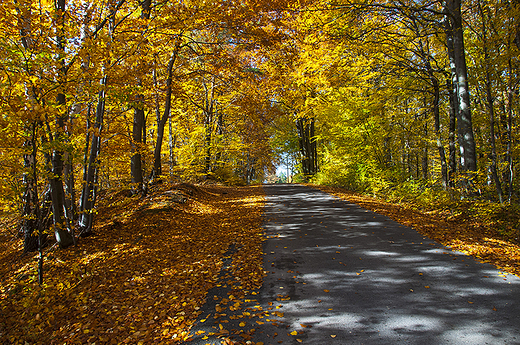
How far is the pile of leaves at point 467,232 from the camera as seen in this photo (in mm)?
4383

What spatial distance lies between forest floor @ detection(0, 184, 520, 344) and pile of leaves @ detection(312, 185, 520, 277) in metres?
0.02

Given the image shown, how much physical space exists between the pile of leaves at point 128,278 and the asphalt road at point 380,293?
1.82 feet

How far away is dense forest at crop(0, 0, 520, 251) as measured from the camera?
14.7 ft

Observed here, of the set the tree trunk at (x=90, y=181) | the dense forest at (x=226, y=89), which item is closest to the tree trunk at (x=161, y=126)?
the dense forest at (x=226, y=89)

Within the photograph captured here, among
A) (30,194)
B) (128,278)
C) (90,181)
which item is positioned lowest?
(128,278)

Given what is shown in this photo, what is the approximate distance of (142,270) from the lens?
466cm

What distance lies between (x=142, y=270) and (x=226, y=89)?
1352 centimetres

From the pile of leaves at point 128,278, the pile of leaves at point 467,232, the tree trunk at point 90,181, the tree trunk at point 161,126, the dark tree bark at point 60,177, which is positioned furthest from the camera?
the tree trunk at point 161,126

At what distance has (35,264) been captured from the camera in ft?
16.9

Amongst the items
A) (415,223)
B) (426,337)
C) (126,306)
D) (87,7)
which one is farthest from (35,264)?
(415,223)

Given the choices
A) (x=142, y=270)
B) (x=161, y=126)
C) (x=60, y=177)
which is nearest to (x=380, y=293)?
(x=142, y=270)

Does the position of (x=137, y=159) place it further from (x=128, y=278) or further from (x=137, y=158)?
(x=128, y=278)

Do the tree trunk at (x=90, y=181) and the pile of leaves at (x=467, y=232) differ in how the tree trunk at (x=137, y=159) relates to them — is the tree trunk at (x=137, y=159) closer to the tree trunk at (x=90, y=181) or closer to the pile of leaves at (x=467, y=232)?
the tree trunk at (x=90, y=181)

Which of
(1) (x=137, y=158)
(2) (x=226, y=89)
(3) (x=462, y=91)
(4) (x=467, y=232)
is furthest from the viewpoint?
(2) (x=226, y=89)
